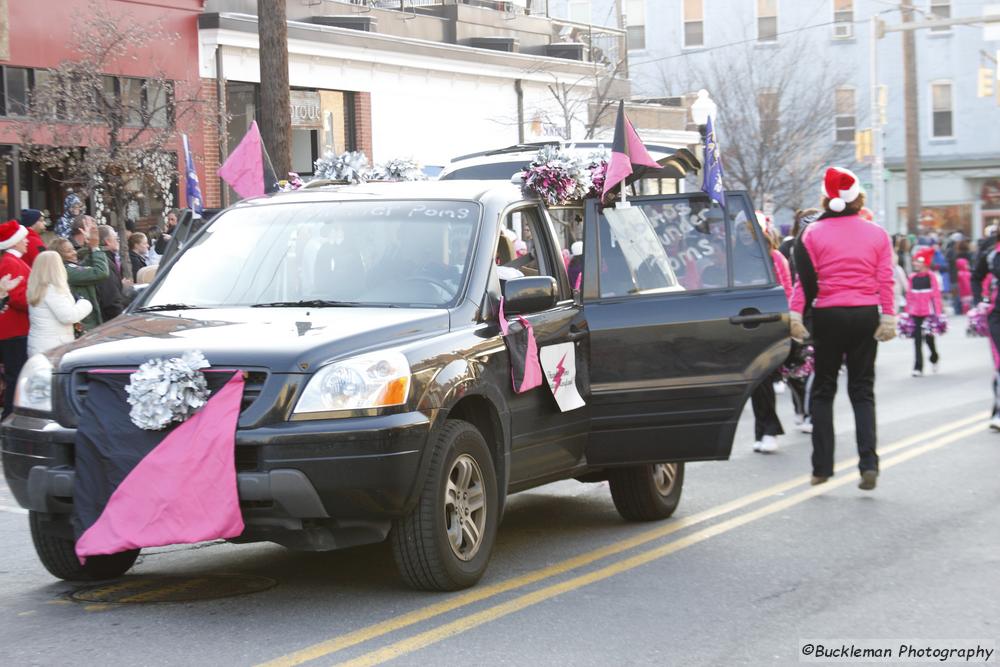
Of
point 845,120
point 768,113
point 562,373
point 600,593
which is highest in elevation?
point 845,120

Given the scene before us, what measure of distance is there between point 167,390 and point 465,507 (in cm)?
148

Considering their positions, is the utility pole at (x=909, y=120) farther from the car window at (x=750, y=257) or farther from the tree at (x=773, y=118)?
the car window at (x=750, y=257)

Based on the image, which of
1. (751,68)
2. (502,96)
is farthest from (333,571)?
(751,68)

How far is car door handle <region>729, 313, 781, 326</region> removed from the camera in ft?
27.1

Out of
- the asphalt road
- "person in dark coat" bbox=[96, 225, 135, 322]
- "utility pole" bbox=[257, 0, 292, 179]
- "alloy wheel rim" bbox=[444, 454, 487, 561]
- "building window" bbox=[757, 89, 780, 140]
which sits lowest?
the asphalt road

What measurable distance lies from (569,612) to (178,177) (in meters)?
16.5

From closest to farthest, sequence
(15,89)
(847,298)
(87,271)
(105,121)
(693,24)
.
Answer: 1. (847,298)
2. (87,271)
3. (105,121)
4. (15,89)
5. (693,24)

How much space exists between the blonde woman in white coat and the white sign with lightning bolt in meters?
6.41

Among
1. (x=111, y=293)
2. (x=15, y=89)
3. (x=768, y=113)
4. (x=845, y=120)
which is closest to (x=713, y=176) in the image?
(x=111, y=293)

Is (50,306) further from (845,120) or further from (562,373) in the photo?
(845,120)

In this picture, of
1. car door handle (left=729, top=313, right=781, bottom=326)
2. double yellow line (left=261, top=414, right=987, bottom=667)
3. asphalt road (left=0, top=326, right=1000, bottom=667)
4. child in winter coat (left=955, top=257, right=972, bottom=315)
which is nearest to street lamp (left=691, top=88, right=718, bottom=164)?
car door handle (left=729, top=313, right=781, bottom=326)

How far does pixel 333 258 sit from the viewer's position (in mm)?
7371

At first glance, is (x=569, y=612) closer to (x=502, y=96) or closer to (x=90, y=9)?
(x=90, y=9)

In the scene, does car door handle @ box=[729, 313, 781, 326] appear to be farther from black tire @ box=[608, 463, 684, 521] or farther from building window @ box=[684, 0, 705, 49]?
building window @ box=[684, 0, 705, 49]
